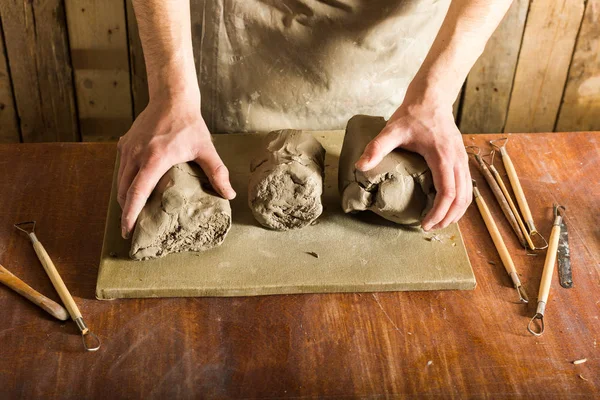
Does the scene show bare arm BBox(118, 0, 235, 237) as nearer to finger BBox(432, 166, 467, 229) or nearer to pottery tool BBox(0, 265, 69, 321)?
pottery tool BBox(0, 265, 69, 321)

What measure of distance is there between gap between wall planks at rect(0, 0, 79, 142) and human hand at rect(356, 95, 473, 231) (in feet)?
4.49

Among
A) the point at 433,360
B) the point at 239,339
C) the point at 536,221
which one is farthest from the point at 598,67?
the point at 239,339

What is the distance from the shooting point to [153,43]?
4.71 feet

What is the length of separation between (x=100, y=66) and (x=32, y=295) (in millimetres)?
1283

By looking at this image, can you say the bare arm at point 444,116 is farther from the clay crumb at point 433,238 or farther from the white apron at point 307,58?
the white apron at point 307,58

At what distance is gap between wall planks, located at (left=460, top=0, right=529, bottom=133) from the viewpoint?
2.28 metres

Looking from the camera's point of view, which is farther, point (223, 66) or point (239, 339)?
point (223, 66)

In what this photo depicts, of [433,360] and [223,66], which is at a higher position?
[223,66]

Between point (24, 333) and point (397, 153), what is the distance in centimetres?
82

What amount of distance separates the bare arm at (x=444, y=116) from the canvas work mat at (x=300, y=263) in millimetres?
82

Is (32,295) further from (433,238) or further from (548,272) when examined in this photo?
(548,272)

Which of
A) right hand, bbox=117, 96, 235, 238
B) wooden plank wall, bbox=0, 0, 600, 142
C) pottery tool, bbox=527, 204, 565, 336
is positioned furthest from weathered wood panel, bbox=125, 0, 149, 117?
pottery tool, bbox=527, 204, 565, 336

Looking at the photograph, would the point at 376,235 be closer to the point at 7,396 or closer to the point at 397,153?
the point at 397,153

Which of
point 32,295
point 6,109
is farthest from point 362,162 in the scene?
point 6,109
